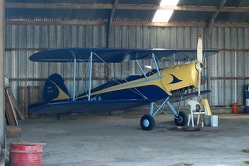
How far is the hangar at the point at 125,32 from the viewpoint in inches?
667

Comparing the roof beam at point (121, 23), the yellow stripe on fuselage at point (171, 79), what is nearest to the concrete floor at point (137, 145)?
the yellow stripe on fuselage at point (171, 79)

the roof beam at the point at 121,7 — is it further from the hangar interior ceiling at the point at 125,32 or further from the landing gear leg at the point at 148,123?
the landing gear leg at the point at 148,123

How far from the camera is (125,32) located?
59.3 feet

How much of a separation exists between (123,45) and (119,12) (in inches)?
57.2

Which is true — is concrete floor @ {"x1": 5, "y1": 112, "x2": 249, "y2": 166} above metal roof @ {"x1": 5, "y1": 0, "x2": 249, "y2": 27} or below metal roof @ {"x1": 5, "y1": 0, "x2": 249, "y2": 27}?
below

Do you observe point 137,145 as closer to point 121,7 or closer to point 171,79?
point 171,79

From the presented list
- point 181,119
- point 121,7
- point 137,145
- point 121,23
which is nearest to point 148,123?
point 181,119

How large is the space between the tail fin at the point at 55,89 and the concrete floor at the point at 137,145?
1.90m

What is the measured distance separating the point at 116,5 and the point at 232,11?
5133 millimetres

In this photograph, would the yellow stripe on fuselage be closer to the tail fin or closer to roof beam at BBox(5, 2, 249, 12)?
the tail fin

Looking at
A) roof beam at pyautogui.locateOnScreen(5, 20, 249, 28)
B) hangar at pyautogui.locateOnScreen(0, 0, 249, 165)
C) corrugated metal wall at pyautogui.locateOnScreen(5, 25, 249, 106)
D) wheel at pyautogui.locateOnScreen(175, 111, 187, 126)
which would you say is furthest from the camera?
corrugated metal wall at pyautogui.locateOnScreen(5, 25, 249, 106)

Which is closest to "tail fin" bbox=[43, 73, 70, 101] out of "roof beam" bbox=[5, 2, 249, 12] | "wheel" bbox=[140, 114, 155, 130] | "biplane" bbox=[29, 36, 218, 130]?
"biplane" bbox=[29, 36, 218, 130]

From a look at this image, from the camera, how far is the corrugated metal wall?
17.2 metres

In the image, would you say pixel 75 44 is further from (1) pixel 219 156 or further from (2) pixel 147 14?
(1) pixel 219 156
